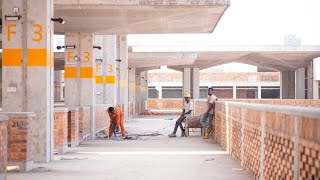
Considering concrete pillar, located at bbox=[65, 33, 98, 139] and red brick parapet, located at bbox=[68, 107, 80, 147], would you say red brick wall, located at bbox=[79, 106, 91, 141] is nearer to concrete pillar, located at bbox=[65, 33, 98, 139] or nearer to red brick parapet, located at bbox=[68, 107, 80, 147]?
concrete pillar, located at bbox=[65, 33, 98, 139]

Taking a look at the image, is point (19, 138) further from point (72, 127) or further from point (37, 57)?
point (72, 127)

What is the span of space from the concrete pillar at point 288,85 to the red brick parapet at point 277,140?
124 ft

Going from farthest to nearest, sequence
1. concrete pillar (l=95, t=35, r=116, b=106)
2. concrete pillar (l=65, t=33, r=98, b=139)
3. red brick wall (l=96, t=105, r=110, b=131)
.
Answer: concrete pillar (l=95, t=35, r=116, b=106) → red brick wall (l=96, t=105, r=110, b=131) → concrete pillar (l=65, t=33, r=98, b=139)

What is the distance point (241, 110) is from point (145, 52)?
2531cm

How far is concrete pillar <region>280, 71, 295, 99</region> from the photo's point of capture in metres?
48.7

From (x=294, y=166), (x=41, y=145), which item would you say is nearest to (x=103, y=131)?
(x=41, y=145)

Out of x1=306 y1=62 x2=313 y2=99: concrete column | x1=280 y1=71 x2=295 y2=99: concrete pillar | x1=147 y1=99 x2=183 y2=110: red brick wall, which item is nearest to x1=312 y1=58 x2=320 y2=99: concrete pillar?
x1=306 y1=62 x2=313 y2=99: concrete column

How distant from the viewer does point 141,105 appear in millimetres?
51062

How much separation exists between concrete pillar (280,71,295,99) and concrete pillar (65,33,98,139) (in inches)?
1269

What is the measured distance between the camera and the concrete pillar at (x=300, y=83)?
141 ft

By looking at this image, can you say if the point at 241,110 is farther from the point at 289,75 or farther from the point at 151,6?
the point at 289,75

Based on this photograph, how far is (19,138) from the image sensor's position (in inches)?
399

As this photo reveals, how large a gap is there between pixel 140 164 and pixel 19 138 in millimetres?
2639

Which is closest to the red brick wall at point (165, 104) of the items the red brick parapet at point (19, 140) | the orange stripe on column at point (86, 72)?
the orange stripe on column at point (86, 72)
